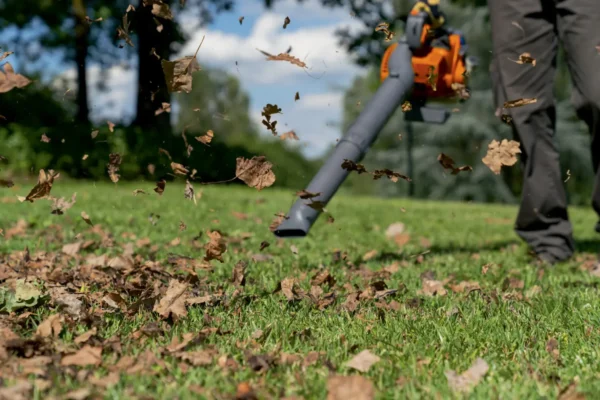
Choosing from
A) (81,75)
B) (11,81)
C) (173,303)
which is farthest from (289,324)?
(81,75)

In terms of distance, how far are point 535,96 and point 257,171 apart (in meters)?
1.81

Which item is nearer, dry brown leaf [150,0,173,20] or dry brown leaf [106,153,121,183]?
dry brown leaf [150,0,173,20]

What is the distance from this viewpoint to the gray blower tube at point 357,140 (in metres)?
3.24

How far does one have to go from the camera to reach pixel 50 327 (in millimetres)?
2045

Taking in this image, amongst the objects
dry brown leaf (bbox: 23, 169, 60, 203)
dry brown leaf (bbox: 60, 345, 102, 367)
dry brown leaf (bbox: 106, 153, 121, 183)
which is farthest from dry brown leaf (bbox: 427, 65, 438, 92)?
dry brown leaf (bbox: 60, 345, 102, 367)

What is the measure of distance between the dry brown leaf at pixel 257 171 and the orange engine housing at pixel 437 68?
4.09ft

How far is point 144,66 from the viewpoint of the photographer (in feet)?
49.1

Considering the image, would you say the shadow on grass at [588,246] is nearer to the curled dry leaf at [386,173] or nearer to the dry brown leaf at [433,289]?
the dry brown leaf at [433,289]

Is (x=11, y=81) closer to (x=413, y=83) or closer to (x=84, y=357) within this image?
(x=84, y=357)

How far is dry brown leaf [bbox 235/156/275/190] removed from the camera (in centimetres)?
276

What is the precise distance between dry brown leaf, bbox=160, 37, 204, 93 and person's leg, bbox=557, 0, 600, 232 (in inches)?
75.8

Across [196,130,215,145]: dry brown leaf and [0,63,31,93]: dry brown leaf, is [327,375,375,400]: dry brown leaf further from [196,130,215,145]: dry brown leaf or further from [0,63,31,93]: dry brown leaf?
[196,130,215,145]: dry brown leaf

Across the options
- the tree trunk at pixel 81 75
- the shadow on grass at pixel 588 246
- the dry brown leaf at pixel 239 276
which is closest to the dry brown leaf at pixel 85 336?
the dry brown leaf at pixel 239 276

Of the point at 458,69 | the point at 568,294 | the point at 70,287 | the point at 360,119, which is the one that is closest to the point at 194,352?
the point at 70,287
